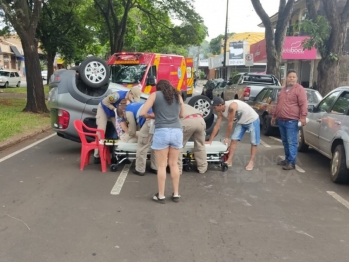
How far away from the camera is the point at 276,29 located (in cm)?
1941

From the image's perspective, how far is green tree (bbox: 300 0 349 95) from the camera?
13.4 m

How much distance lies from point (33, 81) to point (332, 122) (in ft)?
37.8

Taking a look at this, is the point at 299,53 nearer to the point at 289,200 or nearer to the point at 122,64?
the point at 122,64

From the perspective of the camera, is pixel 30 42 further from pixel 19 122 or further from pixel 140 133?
pixel 140 133

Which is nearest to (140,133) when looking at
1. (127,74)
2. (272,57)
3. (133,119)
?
(133,119)

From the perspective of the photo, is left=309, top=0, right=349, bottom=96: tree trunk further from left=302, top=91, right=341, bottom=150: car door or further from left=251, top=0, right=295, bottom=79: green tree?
left=302, top=91, right=341, bottom=150: car door

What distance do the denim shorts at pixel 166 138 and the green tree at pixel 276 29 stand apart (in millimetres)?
15343

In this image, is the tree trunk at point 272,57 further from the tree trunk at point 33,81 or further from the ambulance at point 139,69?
the tree trunk at point 33,81

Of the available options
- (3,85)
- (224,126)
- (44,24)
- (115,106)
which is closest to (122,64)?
(224,126)

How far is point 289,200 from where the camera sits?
5.62 metres

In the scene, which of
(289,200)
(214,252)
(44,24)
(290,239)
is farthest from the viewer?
(44,24)

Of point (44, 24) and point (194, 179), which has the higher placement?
point (44, 24)

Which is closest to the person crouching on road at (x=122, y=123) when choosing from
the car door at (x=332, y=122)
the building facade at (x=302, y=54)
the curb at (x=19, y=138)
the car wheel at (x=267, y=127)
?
the curb at (x=19, y=138)

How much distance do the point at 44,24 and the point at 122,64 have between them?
68.6ft
